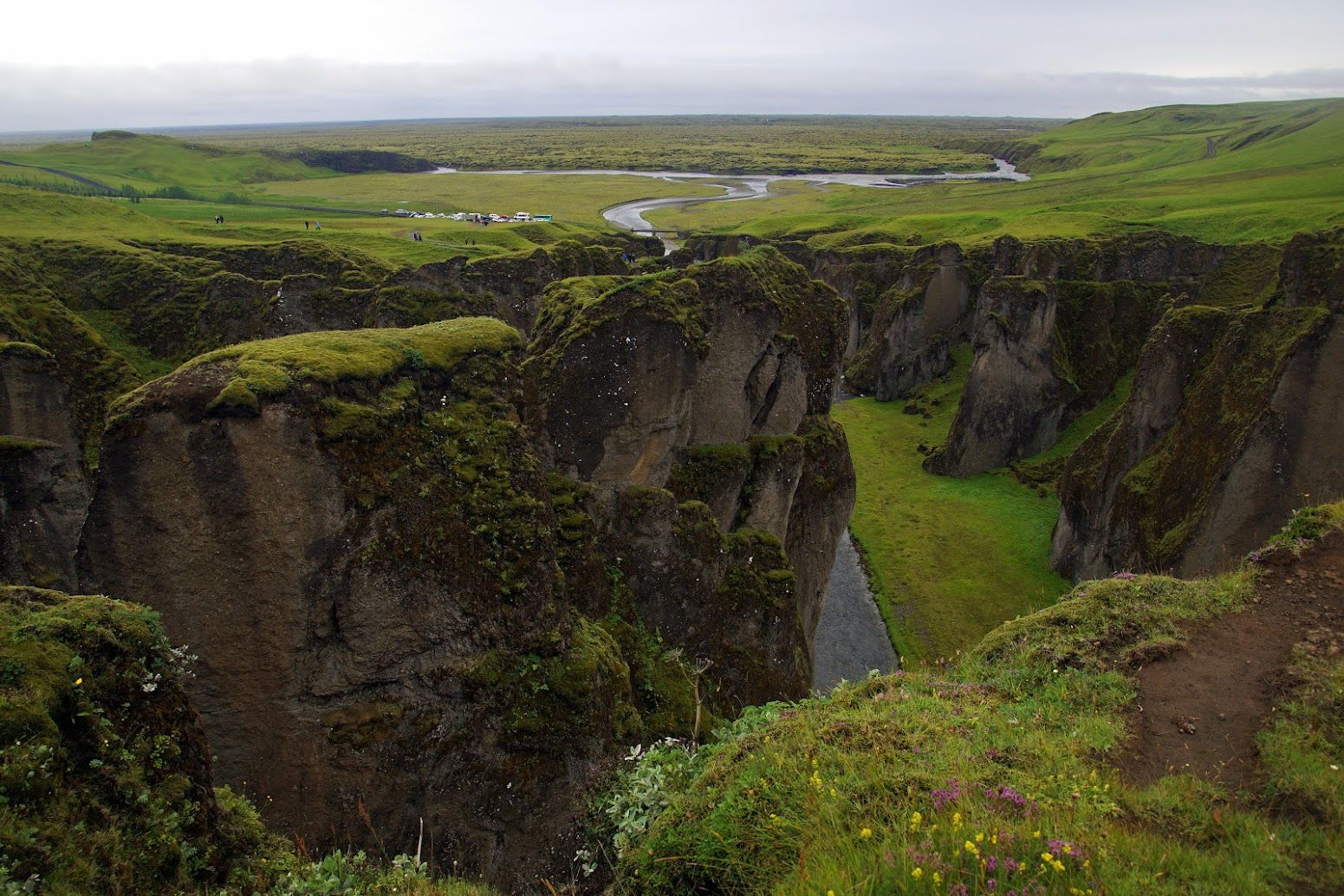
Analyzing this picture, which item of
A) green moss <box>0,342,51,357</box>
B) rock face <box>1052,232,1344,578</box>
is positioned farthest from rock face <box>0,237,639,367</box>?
rock face <box>1052,232,1344,578</box>

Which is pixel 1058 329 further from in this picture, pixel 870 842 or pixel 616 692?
pixel 870 842

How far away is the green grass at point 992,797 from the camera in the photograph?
6.65 meters

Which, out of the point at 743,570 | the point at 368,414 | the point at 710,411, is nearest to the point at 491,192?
the point at 710,411

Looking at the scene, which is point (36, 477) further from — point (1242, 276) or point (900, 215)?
point (900, 215)

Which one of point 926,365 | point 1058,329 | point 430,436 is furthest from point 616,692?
point 926,365

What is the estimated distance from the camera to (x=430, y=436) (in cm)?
1345

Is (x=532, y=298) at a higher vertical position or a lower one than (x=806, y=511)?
higher

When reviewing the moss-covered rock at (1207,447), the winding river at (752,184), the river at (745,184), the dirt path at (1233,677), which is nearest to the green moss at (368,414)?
the dirt path at (1233,677)

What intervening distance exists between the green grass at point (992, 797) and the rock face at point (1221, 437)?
1390 cm

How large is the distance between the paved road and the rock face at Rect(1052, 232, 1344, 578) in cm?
881

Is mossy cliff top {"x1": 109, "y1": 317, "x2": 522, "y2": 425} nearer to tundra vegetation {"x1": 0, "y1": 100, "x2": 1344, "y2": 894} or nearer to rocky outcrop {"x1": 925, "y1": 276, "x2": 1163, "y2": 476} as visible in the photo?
tundra vegetation {"x1": 0, "y1": 100, "x2": 1344, "y2": 894}

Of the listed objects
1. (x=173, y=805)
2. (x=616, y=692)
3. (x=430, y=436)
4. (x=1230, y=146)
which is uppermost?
(x=1230, y=146)

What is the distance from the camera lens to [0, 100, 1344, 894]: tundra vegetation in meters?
7.49

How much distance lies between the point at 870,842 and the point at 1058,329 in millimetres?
49833
